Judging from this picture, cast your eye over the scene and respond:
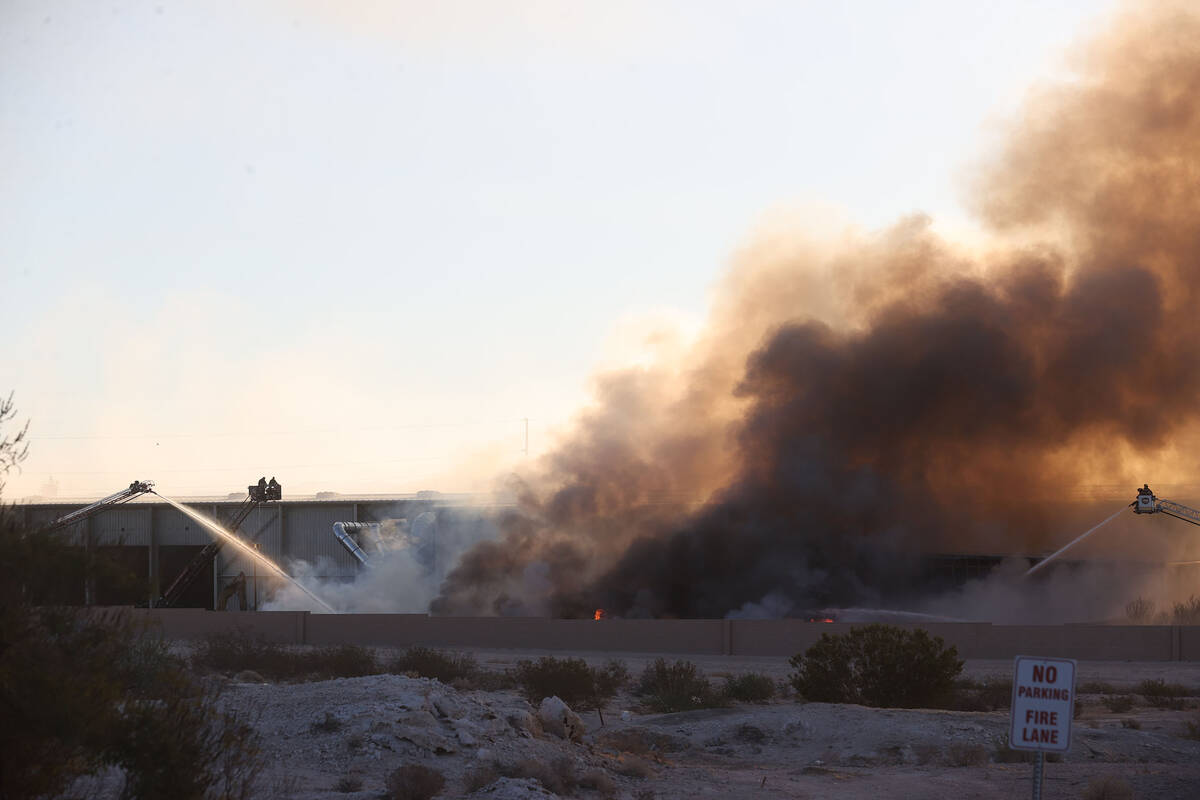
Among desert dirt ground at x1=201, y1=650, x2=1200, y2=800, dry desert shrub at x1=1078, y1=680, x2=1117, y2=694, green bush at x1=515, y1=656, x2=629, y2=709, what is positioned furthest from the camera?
dry desert shrub at x1=1078, y1=680, x2=1117, y2=694

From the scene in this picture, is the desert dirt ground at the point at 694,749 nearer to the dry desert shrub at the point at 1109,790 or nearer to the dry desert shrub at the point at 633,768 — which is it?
the dry desert shrub at the point at 633,768

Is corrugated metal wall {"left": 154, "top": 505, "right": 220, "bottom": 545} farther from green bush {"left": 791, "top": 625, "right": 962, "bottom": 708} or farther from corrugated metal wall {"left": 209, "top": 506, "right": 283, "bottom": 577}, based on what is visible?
green bush {"left": 791, "top": 625, "right": 962, "bottom": 708}

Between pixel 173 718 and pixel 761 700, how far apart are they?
69.1 feet

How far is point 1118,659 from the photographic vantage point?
3919 cm

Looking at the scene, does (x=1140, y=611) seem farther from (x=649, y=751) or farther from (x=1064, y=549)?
(x=649, y=751)

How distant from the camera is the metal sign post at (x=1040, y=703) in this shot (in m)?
9.98

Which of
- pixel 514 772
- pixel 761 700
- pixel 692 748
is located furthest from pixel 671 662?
pixel 514 772

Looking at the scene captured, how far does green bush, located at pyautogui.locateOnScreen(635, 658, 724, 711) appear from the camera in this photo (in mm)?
28953

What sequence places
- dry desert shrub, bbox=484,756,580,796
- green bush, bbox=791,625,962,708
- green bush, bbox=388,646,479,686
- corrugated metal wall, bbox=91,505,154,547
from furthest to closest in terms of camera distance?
corrugated metal wall, bbox=91,505,154,547 < green bush, bbox=388,646,479,686 < green bush, bbox=791,625,962,708 < dry desert shrub, bbox=484,756,580,796

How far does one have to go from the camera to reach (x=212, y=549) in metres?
69.6

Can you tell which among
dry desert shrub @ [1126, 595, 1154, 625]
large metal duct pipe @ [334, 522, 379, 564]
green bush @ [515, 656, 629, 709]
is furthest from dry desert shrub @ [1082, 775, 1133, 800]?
large metal duct pipe @ [334, 522, 379, 564]

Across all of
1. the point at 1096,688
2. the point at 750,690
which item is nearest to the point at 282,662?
the point at 750,690

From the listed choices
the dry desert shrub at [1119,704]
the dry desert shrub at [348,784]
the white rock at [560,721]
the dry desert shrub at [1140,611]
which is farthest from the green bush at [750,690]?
the dry desert shrub at [1140,611]

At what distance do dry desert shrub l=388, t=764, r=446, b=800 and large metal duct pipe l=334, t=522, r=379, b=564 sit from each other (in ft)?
172
